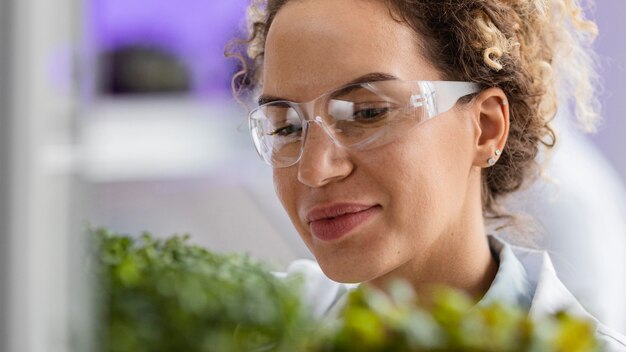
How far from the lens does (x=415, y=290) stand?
1.35 metres

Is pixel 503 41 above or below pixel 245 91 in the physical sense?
above

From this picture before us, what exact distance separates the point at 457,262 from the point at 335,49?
0.39 m

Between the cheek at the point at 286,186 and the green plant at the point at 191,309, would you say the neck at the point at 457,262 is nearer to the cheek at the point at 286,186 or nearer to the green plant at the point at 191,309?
the cheek at the point at 286,186

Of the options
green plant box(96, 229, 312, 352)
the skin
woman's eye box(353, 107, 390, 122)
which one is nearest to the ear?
the skin

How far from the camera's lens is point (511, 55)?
133 centimetres

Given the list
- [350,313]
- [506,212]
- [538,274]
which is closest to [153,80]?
[506,212]

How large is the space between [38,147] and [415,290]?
89 centimetres

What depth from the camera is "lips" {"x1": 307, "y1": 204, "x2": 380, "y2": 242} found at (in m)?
1.18

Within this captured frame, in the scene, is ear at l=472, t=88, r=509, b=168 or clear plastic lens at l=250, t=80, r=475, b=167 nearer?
clear plastic lens at l=250, t=80, r=475, b=167

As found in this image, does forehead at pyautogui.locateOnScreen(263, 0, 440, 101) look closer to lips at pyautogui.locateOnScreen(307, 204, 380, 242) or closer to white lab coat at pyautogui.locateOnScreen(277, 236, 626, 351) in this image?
lips at pyautogui.locateOnScreen(307, 204, 380, 242)

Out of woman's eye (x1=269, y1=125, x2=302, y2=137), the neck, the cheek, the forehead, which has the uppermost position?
the forehead

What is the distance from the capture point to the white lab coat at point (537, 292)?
4.01 feet

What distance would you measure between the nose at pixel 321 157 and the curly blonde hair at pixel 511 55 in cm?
22

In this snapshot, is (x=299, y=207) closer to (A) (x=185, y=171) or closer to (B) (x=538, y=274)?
(B) (x=538, y=274)
